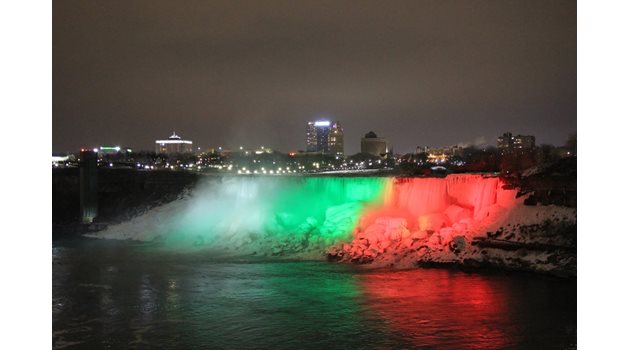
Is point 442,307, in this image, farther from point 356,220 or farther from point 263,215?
point 263,215

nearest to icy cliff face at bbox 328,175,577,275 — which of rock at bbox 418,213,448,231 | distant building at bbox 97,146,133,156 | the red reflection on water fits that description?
rock at bbox 418,213,448,231

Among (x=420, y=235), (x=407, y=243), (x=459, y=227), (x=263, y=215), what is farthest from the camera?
(x=263, y=215)

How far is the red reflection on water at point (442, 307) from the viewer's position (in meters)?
10.9

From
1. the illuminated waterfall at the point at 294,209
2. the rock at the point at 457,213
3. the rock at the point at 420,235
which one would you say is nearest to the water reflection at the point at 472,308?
the rock at the point at 420,235

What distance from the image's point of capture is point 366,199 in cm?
2431

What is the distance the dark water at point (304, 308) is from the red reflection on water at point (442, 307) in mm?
23

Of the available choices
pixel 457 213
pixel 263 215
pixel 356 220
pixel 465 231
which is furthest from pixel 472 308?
pixel 263 215

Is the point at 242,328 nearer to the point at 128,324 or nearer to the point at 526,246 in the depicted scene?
the point at 128,324

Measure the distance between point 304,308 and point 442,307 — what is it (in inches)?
118

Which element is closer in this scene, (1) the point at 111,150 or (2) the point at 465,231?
(2) the point at 465,231

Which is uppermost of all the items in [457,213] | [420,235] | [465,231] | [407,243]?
[457,213]

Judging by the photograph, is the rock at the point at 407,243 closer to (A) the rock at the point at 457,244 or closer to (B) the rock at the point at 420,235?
(B) the rock at the point at 420,235

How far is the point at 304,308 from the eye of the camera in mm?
13195
